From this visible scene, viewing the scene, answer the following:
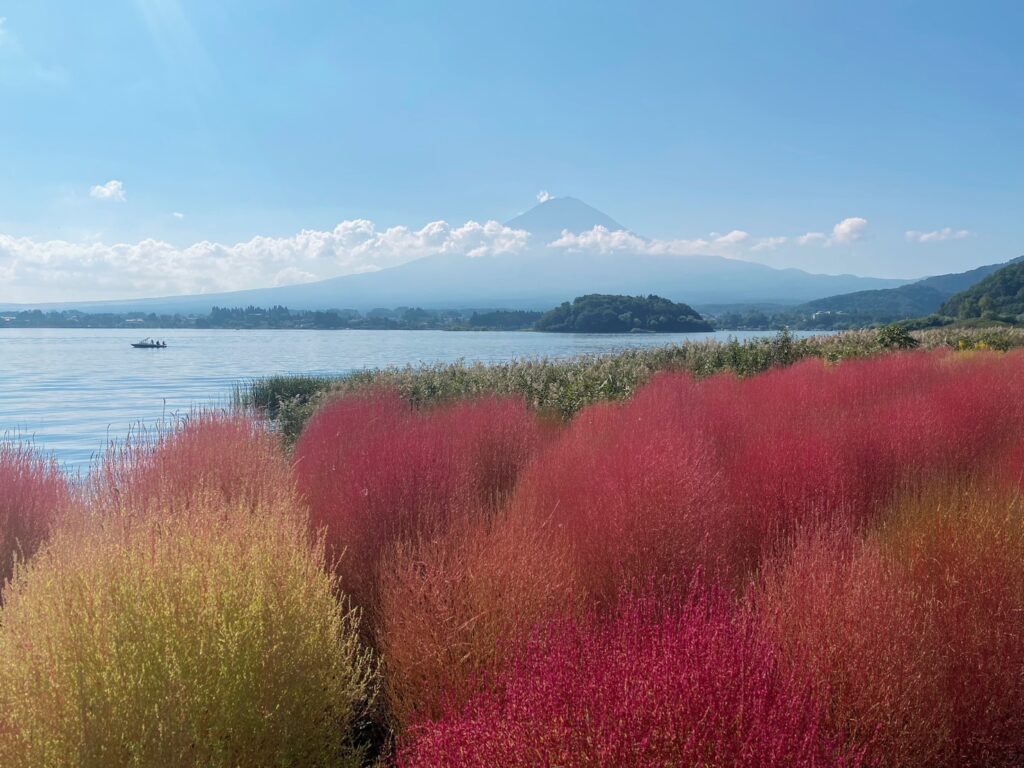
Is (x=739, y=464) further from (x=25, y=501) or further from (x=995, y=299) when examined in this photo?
(x=995, y=299)

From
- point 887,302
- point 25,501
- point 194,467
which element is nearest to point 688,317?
point 887,302

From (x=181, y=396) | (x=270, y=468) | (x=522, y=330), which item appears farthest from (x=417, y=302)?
(x=270, y=468)

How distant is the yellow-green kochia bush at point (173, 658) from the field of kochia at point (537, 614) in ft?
0.05

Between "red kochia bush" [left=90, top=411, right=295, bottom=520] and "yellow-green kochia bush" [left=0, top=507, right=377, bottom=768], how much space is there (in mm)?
1918

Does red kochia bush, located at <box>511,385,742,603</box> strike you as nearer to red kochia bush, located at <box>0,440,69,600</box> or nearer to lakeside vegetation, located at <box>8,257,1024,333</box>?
red kochia bush, located at <box>0,440,69,600</box>

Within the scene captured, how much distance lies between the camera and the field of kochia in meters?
2.58

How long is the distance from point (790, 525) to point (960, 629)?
1.82 m

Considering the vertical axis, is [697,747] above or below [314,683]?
above

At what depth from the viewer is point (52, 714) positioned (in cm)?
293

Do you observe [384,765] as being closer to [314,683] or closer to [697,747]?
[314,683]

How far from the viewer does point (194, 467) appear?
740 centimetres

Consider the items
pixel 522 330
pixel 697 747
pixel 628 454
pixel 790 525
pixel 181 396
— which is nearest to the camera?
pixel 697 747

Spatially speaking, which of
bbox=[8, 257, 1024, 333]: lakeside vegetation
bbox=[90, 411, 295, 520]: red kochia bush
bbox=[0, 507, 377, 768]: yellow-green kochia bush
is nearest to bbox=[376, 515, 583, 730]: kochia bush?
bbox=[0, 507, 377, 768]: yellow-green kochia bush

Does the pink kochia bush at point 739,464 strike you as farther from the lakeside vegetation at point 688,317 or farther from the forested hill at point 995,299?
the forested hill at point 995,299
